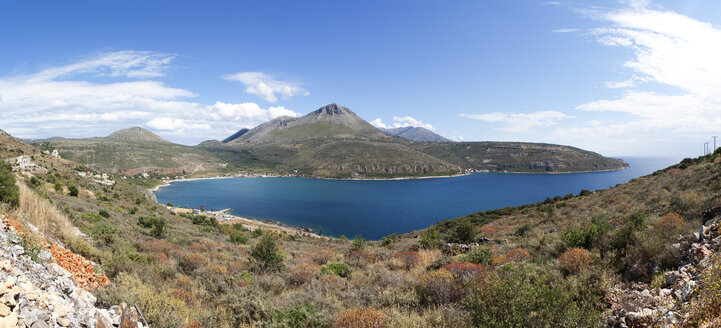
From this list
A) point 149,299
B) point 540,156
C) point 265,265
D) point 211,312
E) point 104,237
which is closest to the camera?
point 149,299

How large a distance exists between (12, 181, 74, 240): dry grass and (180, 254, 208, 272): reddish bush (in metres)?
2.90

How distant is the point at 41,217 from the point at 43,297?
587 cm

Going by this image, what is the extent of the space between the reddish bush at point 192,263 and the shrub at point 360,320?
6245 millimetres

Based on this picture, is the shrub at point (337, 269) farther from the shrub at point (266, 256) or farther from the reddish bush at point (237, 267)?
the reddish bush at point (237, 267)

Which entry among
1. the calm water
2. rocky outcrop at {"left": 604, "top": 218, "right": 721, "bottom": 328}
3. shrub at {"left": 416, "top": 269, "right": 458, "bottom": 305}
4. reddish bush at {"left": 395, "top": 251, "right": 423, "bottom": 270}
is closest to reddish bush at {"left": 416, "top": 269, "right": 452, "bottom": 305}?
shrub at {"left": 416, "top": 269, "right": 458, "bottom": 305}

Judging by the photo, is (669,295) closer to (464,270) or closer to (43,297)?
(464,270)

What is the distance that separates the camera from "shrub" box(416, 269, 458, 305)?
232 inches

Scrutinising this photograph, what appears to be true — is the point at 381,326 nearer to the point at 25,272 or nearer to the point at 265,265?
the point at 25,272

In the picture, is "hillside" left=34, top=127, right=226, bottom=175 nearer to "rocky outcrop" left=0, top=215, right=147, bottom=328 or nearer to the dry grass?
the dry grass

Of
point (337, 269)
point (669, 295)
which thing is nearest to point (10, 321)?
point (337, 269)

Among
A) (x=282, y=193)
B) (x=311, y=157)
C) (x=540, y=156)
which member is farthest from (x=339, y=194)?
(x=540, y=156)

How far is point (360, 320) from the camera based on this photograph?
443cm

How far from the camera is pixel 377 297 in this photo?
6.10 metres

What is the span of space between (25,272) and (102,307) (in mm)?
1148
